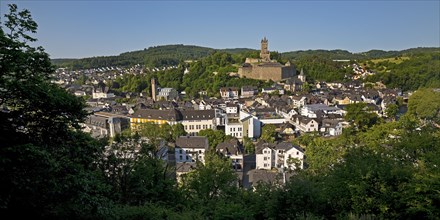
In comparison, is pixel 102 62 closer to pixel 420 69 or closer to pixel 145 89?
pixel 145 89

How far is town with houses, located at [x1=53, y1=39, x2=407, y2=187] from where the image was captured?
93.3ft

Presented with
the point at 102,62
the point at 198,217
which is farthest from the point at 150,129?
the point at 102,62

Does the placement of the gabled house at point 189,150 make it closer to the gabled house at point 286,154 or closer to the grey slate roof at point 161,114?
the gabled house at point 286,154

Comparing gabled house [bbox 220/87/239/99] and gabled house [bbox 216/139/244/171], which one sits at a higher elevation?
gabled house [bbox 220/87/239/99]

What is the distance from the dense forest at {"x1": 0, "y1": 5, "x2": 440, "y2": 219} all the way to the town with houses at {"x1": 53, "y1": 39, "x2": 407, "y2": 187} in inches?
88.9

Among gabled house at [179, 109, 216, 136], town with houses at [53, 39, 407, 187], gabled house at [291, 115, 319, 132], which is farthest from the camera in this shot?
gabled house at [179, 109, 216, 136]

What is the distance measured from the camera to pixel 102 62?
13600cm

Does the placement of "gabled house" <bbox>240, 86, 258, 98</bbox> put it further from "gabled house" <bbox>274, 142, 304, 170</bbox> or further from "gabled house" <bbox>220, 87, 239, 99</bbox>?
"gabled house" <bbox>274, 142, 304, 170</bbox>

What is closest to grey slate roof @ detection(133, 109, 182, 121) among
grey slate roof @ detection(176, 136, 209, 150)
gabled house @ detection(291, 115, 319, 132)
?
grey slate roof @ detection(176, 136, 209, 150)

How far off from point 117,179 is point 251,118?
29.3 metres

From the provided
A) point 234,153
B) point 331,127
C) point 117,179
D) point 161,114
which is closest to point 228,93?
point 161,114

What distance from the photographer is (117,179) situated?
32.7 feet

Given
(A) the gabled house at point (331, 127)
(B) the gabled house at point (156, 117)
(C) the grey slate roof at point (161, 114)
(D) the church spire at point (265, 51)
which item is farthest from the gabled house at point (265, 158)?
(D) the church spire at point (265, 51)

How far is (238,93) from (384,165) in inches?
2288
